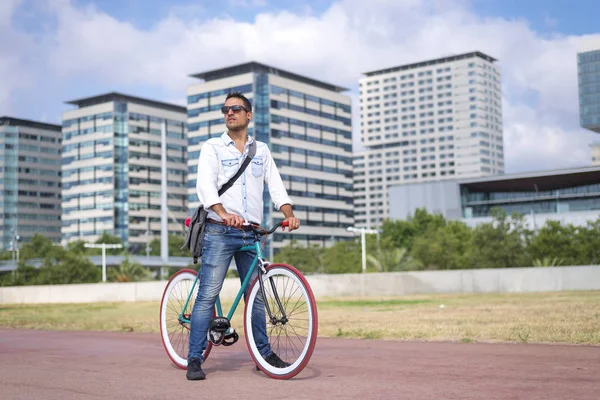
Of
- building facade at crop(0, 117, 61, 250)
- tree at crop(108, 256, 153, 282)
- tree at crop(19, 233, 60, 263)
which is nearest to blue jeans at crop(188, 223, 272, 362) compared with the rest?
tree at crop(108, 256, 153, 282)

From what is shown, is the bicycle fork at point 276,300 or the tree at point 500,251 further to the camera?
the tree at point 500,251

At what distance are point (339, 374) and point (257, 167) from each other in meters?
1.57

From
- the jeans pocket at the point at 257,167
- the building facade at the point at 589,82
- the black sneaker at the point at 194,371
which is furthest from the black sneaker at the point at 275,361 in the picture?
the building facade at the point at 589,82

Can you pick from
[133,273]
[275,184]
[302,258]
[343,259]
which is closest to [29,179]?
[302,258]

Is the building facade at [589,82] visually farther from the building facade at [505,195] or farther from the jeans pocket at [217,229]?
the jeans pocket at [217,229]

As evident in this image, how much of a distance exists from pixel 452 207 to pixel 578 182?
1659 cm

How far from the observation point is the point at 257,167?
5.63 m

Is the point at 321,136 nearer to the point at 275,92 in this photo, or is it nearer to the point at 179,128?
the point at 275,92

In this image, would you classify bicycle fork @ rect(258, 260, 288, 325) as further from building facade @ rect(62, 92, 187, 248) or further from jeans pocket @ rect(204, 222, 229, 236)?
building facade @ rect(62, 92, 187, 248)

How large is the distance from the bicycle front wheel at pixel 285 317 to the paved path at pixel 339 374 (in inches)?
5.5

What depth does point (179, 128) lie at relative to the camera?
154250mm

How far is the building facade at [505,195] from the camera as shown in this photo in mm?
96938

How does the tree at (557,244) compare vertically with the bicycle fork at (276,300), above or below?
above

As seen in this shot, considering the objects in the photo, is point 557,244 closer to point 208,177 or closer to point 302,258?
point 302,258
